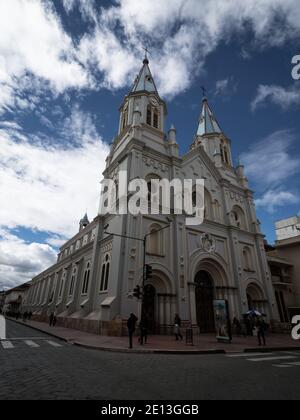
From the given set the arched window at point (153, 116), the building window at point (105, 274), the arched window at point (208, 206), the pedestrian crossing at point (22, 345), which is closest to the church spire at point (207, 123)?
the arched window at point (153, 116)

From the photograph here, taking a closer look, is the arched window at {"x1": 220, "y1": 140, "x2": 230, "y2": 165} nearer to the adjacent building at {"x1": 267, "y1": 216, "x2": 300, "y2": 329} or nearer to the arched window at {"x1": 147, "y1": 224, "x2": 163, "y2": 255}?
the adjacent building at {"x1": 267, "y1": 216, "x2": 300, "y2": 329}

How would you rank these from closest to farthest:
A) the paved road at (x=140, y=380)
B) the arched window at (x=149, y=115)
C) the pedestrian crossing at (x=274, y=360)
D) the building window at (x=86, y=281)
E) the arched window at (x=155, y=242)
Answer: the paved road at (x=140, y=380) < the pedestrian crossing at (x=274, y=360) < the arched window at (x=155, y=242) < the building window at (x=86, y=281) < the arched window at (x=149, y=115)

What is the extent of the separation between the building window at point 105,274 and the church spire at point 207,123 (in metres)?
24.0

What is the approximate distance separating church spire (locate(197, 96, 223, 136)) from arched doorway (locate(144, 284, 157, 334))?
2465cm

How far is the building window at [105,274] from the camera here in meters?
18.5

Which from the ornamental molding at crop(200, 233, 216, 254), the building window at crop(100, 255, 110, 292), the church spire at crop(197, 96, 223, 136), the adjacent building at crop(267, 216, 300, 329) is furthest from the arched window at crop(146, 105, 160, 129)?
the adjacent building at crop(267, 216, 300, 329)

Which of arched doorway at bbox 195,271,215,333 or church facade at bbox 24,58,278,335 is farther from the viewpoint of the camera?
arched doorway at bbox 195,271,215,333

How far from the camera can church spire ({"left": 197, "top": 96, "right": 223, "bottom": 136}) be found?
34281 millimetres

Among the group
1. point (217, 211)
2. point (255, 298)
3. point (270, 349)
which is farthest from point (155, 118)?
point (270, 349)

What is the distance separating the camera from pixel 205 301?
21516 mm

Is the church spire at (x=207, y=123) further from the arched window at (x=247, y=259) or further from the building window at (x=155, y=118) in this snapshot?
the arched window at (x=247, y=259)
